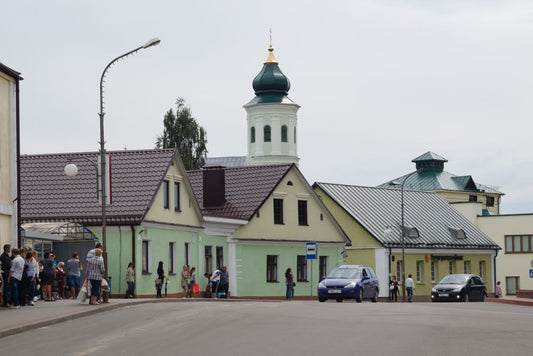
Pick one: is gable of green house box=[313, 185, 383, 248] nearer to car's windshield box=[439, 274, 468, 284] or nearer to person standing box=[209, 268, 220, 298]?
car's windshield box=[439, 274, 468, 284]

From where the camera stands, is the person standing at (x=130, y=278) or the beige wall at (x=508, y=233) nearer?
the person standing at (x=130, y=278)

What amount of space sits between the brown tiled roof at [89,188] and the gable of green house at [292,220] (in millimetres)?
8650

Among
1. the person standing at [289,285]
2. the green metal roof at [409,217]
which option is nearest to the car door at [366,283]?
the person standing at [289,285]

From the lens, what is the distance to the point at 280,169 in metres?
59.0

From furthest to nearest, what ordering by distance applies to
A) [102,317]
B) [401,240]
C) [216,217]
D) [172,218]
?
[401,240], [216,217], [172,218], [102,317]

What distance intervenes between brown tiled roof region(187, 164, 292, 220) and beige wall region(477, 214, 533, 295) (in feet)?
113

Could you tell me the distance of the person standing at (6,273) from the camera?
27250 mm

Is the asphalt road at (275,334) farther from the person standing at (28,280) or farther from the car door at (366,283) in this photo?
the car door at (366,283)

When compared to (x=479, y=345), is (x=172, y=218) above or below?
above

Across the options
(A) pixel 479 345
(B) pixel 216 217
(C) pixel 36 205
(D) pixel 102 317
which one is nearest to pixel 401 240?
(B) pixel 216 217

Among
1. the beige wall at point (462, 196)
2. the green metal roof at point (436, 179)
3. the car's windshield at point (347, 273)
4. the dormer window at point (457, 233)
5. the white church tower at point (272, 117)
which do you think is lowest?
the car's windshield at point (347, 273)

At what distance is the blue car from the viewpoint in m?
41.1

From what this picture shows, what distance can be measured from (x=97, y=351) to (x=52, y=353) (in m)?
0.67

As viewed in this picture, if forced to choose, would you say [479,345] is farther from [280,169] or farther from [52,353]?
[280,169]
